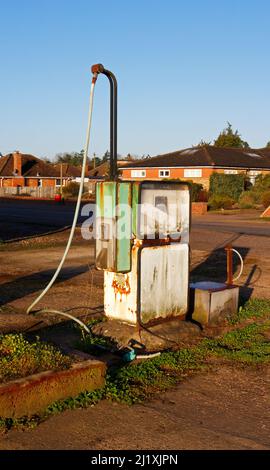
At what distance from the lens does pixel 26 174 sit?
2761 inches

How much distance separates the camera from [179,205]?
679 cm

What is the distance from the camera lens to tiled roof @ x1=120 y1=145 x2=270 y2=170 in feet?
162

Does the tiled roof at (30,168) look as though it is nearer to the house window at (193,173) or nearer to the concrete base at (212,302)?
the house window at (193,173)

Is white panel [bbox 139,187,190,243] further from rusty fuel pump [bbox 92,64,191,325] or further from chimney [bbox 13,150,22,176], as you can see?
chimney [bbox 13,150,22,176]

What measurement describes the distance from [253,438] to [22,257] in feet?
34.5

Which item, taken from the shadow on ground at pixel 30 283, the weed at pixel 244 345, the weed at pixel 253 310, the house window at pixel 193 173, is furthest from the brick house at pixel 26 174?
the weed at pixel 244 345

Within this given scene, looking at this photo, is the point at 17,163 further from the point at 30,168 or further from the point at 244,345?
the point at 244,345

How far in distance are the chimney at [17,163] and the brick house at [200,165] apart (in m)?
18.7

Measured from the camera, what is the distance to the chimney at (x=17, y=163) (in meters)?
69.2

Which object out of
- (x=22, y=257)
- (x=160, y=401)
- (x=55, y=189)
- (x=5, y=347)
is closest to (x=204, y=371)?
(x=160, y=401)

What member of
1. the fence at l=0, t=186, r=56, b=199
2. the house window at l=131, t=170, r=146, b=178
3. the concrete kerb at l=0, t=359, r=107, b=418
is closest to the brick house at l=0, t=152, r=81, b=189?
the fence at l=0, t=186, r=56, b=199

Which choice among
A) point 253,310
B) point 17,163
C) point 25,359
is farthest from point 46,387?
point 17,163

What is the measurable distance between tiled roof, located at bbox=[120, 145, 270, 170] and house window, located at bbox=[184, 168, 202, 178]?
52 cm
